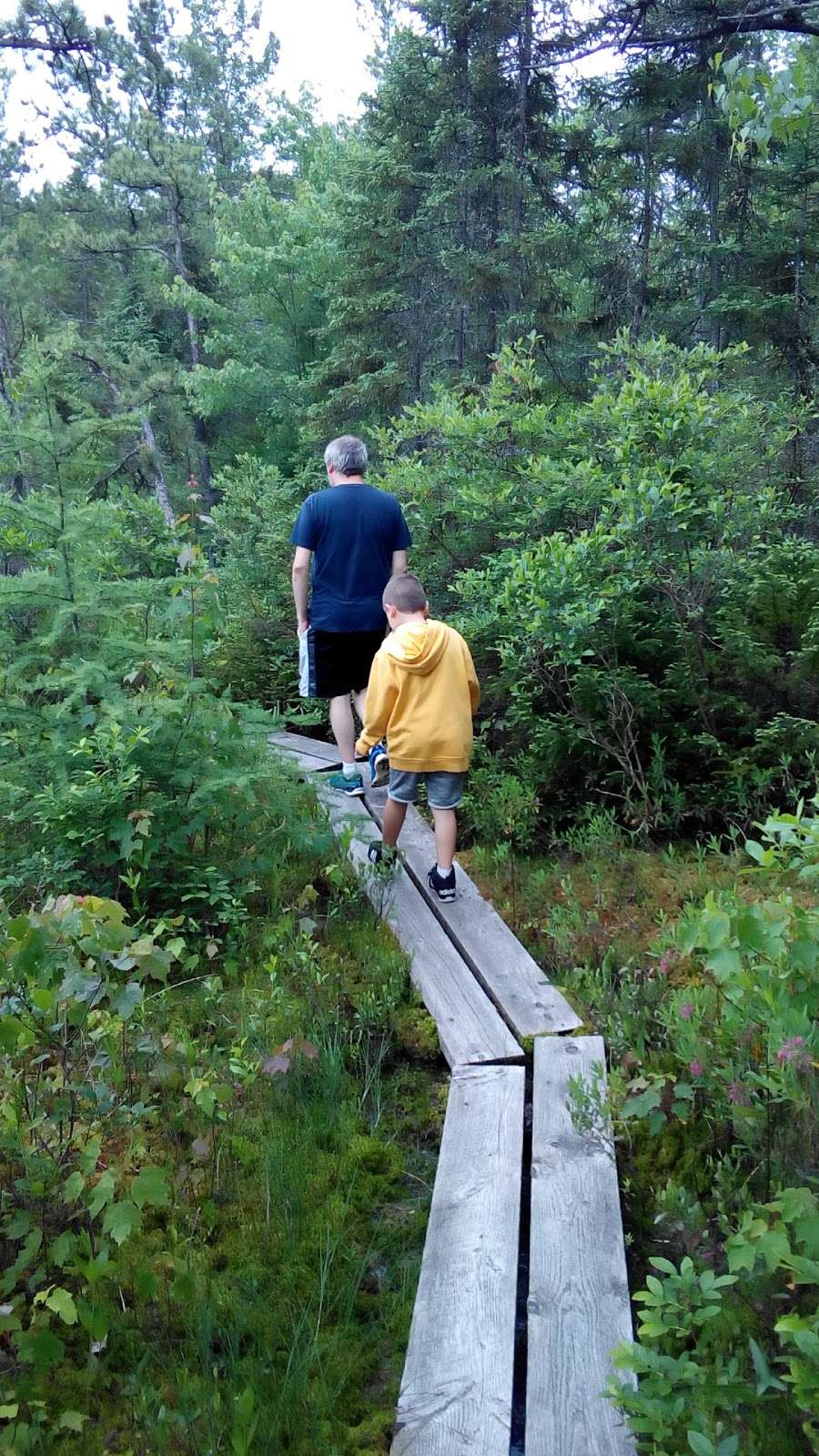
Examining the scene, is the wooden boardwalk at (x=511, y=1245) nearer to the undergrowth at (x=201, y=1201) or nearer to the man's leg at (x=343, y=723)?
the undergrowth at (x=201, y=1201)

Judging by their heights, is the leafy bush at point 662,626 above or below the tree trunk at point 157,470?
below

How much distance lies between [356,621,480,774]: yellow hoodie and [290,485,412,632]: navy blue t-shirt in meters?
1.25

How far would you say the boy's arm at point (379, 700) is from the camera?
4844mm

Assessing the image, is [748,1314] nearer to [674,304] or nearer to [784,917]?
[784,917]

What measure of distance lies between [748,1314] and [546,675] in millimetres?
3863

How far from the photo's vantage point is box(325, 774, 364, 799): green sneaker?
6.44m

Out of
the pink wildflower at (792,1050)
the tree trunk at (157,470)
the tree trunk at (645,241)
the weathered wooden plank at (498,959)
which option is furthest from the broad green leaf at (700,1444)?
the tree trunk at (157,470)

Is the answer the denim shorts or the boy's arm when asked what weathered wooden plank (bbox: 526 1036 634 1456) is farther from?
the boy's arm

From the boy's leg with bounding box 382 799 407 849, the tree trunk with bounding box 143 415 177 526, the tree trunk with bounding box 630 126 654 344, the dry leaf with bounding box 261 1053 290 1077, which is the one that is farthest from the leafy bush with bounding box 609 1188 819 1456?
the tree trunk with bounding box 143 415 177 526

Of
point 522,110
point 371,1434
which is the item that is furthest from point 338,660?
point 522,110

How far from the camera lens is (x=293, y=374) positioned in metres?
21.2

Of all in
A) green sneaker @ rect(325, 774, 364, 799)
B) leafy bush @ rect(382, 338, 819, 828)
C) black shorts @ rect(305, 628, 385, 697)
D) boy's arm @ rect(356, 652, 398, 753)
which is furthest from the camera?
green sneaker @ rect(325, 774, 364, 799)

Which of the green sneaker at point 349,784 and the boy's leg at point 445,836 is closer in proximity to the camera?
the boy's leg at point 445,836

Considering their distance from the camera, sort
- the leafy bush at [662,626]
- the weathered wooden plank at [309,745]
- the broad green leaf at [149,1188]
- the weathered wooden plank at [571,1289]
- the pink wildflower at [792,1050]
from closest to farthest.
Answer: the weathered wooden plank at [571,1289] < the broad green leaf at [149,1188] < the pink wildflower at [792,1050] < the leafy bush at [662,626] < the weathered wooden plank at [309,745]
